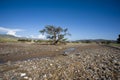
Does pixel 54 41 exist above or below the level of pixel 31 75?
above

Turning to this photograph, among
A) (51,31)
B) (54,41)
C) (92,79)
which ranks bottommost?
(92,79)

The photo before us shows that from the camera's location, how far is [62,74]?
7.33 meters

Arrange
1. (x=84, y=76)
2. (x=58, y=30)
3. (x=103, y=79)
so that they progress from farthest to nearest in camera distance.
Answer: (x=58, y=30), (x=84, y=76), (x=103, y=79)

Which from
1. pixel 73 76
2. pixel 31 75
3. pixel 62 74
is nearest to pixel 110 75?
pixel 73 76

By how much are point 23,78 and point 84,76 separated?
4031 millimetres

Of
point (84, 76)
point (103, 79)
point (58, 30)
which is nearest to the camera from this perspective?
point (103, 79)

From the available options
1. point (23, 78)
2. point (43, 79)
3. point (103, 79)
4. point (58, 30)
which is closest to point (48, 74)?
point (43, 79)

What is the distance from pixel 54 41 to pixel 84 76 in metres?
42.0

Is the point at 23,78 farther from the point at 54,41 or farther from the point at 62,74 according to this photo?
the point at 54,41

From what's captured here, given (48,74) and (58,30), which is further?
(58,30)

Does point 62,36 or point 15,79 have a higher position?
point 62,36

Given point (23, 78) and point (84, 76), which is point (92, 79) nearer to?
point (84, 76)

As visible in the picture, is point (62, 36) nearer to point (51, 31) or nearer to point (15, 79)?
point (51, 31)

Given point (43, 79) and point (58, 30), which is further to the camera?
point (58, 30)
